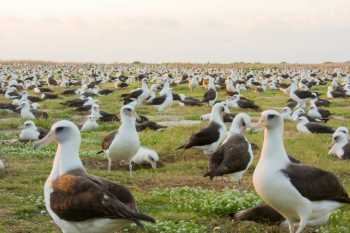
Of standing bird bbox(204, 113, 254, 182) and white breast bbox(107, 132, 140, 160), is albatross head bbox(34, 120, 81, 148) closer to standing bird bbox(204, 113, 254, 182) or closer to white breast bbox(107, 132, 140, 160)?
standing bird bbox(204, 113, 254, 182)

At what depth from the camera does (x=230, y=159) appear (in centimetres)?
1209

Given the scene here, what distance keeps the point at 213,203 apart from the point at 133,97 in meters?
22.2

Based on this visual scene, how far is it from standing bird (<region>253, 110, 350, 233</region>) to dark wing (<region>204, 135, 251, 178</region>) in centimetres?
325

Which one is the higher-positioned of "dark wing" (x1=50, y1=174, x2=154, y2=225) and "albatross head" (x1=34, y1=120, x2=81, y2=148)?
"albatross head" (x1=34, y1=120, x2=81, y2=148)

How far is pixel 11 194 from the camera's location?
446 inches

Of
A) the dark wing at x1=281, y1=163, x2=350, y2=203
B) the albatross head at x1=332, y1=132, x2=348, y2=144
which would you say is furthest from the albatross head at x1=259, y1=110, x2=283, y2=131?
the albatross head at x1=332, y1=132, x2=348, y2=144

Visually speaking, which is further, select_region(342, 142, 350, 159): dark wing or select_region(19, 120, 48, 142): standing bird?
select_region(19, 120, 48, 142): standing bird

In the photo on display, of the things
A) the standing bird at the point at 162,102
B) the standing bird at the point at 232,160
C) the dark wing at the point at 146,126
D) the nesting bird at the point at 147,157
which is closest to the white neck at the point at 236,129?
the standing bird at the point at 232,160

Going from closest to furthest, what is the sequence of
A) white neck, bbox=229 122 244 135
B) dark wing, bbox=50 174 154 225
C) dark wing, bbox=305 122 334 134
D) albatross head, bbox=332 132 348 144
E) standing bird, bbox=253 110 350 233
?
dark wing, bbox=50 174 154 225 < standing bird, bbox=253 110 350 233 < white neck, bbox=229 122 244 135 < albatross head, bbox=332 132 348 144 < dark wing, bbox=305 122 334 134

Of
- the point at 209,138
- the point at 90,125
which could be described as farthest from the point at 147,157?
the point at 90,125

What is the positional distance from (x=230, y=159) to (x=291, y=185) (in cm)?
397

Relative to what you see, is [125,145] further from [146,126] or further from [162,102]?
[162,102]

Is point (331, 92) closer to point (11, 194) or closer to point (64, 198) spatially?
point (11, 194)

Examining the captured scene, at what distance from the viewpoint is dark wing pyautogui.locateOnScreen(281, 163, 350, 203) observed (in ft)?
27.0
